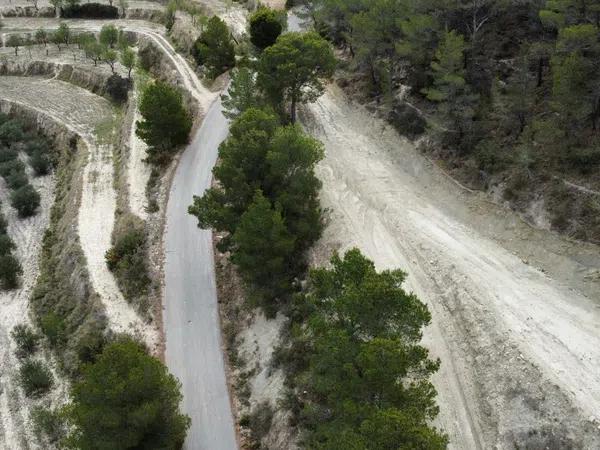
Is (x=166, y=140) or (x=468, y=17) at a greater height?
(x=468, y=17)

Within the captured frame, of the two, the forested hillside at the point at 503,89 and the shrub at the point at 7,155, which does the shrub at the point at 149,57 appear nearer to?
the shrub at the point at 7,155

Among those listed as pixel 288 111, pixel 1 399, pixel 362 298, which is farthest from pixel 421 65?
pixel 1 399

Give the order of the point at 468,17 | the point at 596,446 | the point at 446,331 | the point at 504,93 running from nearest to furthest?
the point at 596,446 < the point at 446,331 < the point at 504,93 < the point at 468,17

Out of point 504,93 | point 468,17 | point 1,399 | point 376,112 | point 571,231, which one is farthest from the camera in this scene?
point 376,112

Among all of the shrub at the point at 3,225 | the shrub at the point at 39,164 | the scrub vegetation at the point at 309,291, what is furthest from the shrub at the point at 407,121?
the shrub at the point at 39,164

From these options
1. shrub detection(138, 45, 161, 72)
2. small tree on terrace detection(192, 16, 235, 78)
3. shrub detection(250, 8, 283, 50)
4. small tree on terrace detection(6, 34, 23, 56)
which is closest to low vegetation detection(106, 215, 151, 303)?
shrub detection(250, 8, 283, 50)

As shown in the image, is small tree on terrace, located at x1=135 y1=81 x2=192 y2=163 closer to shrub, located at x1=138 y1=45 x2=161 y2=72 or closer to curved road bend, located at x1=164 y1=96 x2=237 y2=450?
curved road bend, located at x1=164 y1=96 x2=237 y2=450

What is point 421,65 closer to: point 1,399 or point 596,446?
point 596,446
